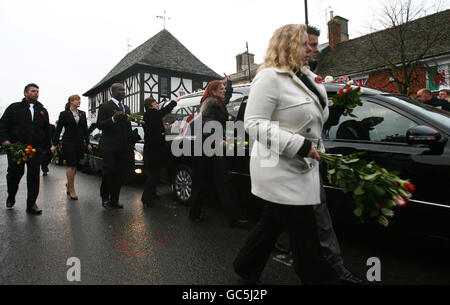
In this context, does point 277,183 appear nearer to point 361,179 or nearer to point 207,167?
point 361,179

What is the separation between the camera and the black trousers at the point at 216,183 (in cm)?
419

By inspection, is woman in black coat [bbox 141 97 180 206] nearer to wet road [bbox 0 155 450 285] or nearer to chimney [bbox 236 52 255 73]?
wet road [bbox 0 155 450 285]

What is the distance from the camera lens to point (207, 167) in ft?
14.4

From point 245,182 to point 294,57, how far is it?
2.53 m

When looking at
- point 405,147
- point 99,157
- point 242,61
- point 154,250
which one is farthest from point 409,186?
point 242,61

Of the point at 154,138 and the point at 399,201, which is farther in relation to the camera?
the point at 154,138

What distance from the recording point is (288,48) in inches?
77.4

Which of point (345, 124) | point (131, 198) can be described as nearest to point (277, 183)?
point (345, 124)

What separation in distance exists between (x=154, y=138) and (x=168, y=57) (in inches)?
864

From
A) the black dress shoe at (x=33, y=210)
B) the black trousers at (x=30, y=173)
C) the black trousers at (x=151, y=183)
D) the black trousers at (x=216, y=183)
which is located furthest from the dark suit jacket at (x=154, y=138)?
the black dress shoe at (x=33, y=210)

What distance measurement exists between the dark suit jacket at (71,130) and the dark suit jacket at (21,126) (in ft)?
2.45

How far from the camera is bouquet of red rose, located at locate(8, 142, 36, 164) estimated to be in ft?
15.7

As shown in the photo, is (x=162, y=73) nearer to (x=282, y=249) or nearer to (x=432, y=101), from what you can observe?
(x=432, y=101)

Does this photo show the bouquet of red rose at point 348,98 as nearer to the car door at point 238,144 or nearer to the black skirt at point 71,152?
the car door at point 238,144
